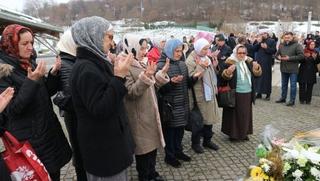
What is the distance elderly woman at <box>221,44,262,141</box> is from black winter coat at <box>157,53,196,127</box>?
0.95 metres

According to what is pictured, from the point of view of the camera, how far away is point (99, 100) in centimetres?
249

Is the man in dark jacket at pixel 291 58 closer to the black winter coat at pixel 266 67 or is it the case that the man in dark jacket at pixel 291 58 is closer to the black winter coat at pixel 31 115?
the black winter coat at pixel 266 67

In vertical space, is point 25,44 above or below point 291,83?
above

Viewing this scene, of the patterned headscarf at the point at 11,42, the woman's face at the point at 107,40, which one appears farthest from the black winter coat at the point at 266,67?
the patterned headscarf at the point at 11,42

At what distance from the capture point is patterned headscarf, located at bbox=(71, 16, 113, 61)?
2.66 metres

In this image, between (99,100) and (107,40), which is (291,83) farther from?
(99,100)

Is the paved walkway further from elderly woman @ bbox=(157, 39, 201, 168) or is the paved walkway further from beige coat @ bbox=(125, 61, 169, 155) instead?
beige coat @ bbox=(125, 61, 169, 155)

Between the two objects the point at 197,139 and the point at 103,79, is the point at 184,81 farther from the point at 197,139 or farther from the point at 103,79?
the point at 103,79

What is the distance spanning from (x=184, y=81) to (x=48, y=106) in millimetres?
2163

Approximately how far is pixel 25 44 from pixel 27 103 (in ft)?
1.56

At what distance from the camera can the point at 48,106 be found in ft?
9.54

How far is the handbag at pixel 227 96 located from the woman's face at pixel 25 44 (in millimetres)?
3262

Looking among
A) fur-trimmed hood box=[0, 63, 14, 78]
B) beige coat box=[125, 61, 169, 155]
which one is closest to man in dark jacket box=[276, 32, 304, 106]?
beige coat box=[125, 61, 169, 155]

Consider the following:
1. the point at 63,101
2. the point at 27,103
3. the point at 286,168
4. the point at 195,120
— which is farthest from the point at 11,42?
the point at 195,120
